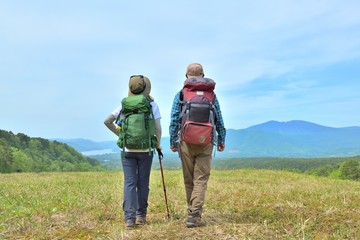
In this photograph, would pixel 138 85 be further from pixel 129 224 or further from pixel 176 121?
pixel 129 224

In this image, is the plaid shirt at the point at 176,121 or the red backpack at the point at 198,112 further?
the plaid shirt at the point at 176,121

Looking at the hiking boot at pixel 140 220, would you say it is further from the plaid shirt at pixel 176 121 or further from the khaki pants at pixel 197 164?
the plaid shirt at pixel 176 121

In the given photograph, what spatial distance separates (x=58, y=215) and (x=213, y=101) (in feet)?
13.4

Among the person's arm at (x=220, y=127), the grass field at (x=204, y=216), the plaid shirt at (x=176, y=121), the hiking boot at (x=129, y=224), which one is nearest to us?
the grass field at (x=204, y=216)

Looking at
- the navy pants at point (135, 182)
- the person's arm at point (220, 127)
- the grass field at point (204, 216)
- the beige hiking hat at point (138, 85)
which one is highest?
the beige hiking hat at point (138, 85)

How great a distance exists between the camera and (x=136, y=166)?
23.4 ft

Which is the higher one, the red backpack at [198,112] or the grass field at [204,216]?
the red backpack at [198,112]

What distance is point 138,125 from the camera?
6828mm

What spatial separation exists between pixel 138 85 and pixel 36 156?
101 metres

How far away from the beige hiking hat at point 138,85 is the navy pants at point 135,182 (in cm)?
122

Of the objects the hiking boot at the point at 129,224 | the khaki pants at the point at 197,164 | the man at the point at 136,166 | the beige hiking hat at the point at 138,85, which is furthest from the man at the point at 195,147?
the hiking boot at the point at 129,224

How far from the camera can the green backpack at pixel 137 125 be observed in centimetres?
679

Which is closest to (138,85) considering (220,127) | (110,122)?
(110,122)

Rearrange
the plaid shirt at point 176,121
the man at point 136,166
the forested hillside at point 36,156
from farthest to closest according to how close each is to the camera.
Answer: the forested hillside at point 36,156 → the plaid shirt at point 176,121 → the man at point 136,166
